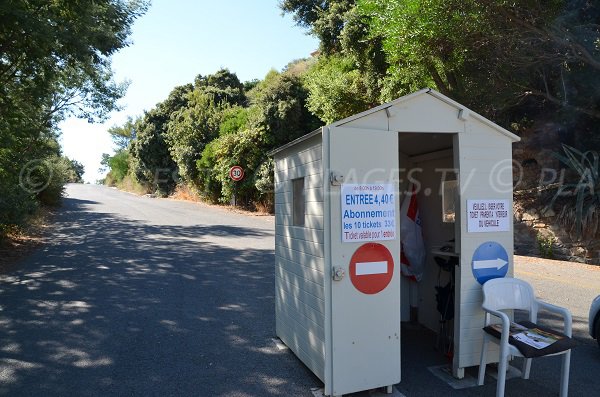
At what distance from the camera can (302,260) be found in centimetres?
428

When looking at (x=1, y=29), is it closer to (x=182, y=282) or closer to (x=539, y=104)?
(x=182, y=282)

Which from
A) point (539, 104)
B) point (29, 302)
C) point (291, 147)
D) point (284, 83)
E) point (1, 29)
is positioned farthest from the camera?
point (284, 83)

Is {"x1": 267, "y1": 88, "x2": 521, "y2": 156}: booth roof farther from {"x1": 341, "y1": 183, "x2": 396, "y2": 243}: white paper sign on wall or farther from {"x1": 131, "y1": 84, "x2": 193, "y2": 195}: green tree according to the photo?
{"x1": 131, "y1": 84, "x2": 193, "y2": 195}: green tree

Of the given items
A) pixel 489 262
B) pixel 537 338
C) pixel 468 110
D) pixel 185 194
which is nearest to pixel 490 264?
pixel 489 262

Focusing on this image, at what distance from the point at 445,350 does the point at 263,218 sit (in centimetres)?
1578

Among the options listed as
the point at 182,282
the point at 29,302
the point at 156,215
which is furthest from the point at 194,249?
the point at 156,215

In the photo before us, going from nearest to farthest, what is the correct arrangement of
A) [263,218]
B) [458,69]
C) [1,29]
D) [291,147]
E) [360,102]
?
[291,147], [1,29], [458,69], [360,102], [263,218]

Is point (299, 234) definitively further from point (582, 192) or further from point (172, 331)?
point (582, 192)

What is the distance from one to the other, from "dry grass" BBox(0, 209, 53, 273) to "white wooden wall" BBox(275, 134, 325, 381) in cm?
734

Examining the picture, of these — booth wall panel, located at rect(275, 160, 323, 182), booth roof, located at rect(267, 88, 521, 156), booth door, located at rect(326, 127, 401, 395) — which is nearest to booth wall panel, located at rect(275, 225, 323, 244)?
booth door, located at rect(326, 127, 401, 395)

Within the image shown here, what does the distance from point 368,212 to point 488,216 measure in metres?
1.28

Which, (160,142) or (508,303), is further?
(160,142)

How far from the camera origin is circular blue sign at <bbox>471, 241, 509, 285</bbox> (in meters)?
4.17

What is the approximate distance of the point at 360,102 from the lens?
1560cm
